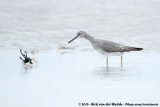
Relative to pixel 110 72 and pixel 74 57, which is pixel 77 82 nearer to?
pixel 110 72

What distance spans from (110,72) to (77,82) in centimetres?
95

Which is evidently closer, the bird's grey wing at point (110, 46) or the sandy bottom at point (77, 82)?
the sandy bottom at point (77, 82)

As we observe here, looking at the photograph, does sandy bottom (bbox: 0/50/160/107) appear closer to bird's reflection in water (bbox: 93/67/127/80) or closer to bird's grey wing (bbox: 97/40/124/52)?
bird's reflection in water (bbox: 93/67/127/80)

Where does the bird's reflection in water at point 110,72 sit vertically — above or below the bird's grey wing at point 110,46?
below

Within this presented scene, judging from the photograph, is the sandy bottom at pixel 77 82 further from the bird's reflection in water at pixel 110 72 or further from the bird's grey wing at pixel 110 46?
the bird's grey wing at pixel 110 46

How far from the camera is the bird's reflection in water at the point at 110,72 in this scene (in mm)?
5422

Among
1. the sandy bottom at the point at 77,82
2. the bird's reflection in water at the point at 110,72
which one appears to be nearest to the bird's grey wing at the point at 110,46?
the sandy bottom at the point at 77,82

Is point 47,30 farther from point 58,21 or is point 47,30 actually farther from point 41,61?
point 41,61

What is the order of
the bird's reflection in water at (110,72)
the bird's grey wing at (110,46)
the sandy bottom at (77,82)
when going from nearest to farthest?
the sandy bottom at (77,82) < the bird's reflection in water at (110,72) < the bird's grey wing at (110,46)

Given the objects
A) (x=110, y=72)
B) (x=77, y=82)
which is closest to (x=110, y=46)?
(x=110, y=72)

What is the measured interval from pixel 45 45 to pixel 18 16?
3.88ft

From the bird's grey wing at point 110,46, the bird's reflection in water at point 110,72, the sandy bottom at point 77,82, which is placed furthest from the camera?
the bird's grey wing at point 110,46

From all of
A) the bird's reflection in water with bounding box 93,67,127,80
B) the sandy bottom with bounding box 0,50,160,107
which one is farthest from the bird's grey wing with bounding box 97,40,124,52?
the bird's reflection in water with bounding box 93,67,127,80

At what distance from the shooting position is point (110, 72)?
581 cm
